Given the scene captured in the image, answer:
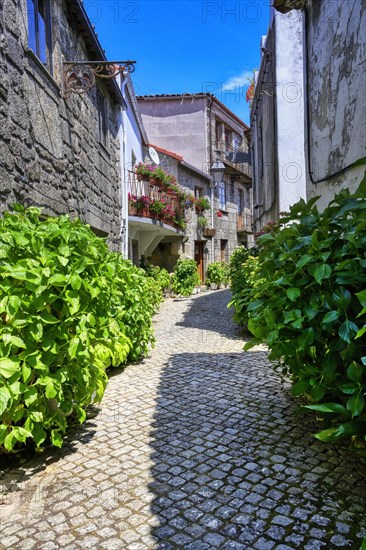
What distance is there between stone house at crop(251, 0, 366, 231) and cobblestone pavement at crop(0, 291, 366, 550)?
2.16 meters

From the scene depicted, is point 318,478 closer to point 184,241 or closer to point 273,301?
point 273,301

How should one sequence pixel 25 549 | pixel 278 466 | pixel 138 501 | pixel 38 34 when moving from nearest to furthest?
pixel 25 549 < pixel 138 501 < pixel 278 466 < pixel 38 34

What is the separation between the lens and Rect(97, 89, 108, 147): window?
7.36 metres

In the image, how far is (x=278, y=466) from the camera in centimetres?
254

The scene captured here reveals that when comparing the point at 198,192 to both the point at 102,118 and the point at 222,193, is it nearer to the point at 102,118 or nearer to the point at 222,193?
the point at 222,193

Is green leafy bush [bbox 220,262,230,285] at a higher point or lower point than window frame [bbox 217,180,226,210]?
lower

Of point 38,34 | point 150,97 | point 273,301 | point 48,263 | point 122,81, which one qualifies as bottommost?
point 273,301

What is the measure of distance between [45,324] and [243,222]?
19.6 meters

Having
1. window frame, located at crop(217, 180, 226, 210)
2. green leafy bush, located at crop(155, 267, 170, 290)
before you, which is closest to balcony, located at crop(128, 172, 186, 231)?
green leafy bush, located at crop(155, 267, 170, 290)

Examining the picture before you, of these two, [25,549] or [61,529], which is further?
[61,529]

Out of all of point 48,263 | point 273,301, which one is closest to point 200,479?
point 273,301

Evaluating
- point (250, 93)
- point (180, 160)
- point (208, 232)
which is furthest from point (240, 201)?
point (250, 93)

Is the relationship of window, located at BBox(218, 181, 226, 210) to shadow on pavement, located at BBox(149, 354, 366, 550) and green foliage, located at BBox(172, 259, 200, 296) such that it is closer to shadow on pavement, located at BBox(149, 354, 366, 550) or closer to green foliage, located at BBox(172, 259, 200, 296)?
green foliage, located at BBox(172, 259, 200, 296)

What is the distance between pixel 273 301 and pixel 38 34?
427 centimetres
